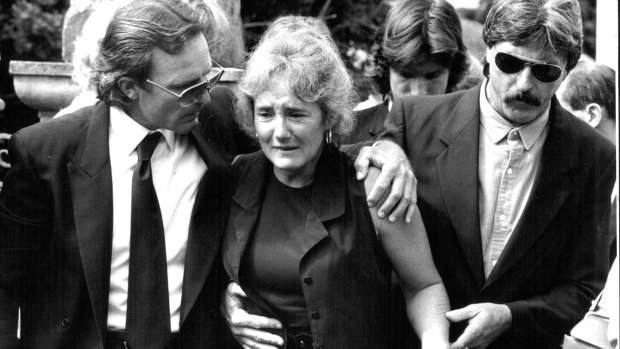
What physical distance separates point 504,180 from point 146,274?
1.31m

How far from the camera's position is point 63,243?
3.54 metres

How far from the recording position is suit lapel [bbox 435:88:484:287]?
146 inches

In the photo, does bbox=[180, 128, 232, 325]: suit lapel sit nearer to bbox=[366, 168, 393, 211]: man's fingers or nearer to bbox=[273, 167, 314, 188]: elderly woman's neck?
bbox=[273, 167, 314, 188]: elderly woman's neck

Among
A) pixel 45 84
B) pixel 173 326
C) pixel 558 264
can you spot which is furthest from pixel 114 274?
pixel 45 84

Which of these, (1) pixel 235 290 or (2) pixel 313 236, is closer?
(2) pixel 313 236

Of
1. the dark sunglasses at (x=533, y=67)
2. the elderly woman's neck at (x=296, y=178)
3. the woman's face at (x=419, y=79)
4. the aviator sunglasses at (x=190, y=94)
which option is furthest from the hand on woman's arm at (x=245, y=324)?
the woman's face at (x=419, y=79)

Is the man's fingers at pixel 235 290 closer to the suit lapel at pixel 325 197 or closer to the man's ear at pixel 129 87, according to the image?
the suit lapel at pixel 325 197

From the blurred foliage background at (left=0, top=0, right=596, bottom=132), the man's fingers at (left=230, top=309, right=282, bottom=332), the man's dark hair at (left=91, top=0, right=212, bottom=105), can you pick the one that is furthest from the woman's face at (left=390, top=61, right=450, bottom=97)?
the blurred foliage background at (left=0, top=0, right=596, bottom=132)

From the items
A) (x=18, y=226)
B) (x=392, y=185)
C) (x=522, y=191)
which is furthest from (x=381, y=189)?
(x=18, y=226)

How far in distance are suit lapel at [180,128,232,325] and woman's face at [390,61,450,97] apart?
127 cm

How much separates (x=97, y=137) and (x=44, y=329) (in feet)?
2.23

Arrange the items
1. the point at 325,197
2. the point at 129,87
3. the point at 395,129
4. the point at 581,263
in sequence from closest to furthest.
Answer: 1. the point at 325,197
2. the point at 129,87
3. the point at 581,263
4. the point at 395,129

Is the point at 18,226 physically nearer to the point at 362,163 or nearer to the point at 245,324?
the point at 245,324

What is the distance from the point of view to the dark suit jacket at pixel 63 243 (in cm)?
350
